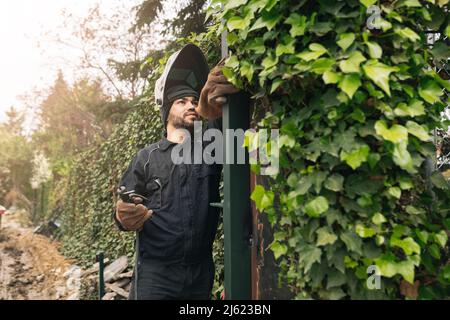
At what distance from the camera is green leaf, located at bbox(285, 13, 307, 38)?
121 cm

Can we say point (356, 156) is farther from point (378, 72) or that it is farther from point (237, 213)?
point (237, 213)

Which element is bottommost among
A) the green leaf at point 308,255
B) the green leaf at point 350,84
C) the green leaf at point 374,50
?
the green leaf at point 308,255

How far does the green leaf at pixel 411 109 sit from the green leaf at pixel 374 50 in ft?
0.61

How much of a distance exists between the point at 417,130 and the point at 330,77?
0.34m

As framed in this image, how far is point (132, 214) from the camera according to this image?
6.86 ft

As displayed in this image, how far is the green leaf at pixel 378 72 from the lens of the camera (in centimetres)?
109

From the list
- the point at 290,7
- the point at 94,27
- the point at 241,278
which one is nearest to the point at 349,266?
the point at 241,278

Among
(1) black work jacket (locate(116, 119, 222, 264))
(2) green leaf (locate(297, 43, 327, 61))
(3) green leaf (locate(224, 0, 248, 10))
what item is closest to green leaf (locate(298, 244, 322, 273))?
(2) green leaf (locate(297, 43, 327, 61))

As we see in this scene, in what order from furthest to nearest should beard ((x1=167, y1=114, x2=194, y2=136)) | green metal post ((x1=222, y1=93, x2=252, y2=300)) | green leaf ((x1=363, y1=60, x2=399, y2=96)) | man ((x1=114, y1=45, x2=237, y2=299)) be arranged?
beard ((x1=167, y1=114, x2=194, y2=136)) → man ((x1=114, y1=45, x2=237, y2=299)) → green metal post ((x1=222, y1=93, x2=252, y2=300)) → green leaf ((x1=363, y1=60, x2=399, y2=96))

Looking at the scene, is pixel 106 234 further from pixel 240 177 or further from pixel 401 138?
pixel 401 138

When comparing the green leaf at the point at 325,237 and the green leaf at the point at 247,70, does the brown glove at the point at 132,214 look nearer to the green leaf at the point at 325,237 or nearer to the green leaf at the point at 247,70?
the green leaf at the point at 247,70

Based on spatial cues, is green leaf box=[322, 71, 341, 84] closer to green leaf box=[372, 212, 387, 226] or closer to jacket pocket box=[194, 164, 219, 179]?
green leaf box=[372, 212, 387, 226]

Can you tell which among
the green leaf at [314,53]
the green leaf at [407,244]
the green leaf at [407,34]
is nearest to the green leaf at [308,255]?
the green leaf at [407,244]

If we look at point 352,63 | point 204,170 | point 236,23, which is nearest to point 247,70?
point 236,23
